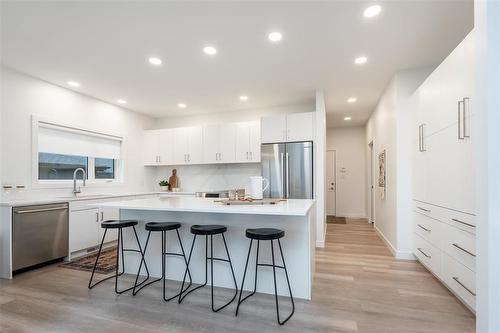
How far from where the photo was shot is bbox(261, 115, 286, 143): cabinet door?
4.62 metres

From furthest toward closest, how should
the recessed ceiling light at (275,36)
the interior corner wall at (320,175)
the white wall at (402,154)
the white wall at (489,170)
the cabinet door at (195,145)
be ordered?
the cabinet door at (195,145)
the interior corner wall at (320,175)
the white wall at (402,154)
the recessed ceiling light at (275,36)
the white wall at (489,170)

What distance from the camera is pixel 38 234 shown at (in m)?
3.24

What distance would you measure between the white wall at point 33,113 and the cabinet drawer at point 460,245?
5.12 m

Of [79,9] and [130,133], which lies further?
[130,133]

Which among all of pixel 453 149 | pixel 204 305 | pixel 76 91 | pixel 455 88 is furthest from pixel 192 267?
pixel 76 91

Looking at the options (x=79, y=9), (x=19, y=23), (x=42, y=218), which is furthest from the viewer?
(x=42, y=218)

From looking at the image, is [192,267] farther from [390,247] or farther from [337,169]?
[337,169]

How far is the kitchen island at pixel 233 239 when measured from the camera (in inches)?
93.6

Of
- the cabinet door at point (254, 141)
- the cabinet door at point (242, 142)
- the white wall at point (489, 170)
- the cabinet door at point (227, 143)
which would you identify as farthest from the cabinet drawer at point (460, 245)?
the cabinet door at point (227, 143)

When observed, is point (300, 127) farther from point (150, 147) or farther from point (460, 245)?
point (150, 147)

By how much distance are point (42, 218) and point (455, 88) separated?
191 inches

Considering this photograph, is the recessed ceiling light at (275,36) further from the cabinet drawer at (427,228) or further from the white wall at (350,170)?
the white wall at (350,170)

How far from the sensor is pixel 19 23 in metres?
2.46

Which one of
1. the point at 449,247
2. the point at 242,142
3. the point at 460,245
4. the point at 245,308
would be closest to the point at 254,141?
the point at 242,142
